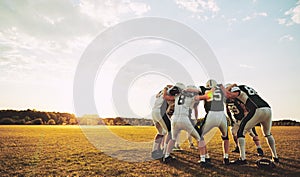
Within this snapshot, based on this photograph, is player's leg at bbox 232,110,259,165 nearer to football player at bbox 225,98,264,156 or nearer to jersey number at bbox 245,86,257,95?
jersey number at bbox 245,86,257,95

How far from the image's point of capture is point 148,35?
18.6 meters

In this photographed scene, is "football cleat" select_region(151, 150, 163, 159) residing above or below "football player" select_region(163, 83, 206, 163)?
below

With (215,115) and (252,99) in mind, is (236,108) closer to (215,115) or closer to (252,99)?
(252,99)

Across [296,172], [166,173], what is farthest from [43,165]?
[296,172]

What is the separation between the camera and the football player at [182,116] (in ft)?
24.9

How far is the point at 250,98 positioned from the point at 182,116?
2.41 m

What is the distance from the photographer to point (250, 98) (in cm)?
778

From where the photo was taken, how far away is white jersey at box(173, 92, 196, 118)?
7.76m

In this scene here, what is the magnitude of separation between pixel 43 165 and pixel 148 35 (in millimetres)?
13506

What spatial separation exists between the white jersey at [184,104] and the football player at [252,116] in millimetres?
1164

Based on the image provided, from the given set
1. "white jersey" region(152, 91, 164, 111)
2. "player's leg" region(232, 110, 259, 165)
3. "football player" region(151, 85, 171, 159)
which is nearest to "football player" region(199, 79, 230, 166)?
"player's leg" region(232, 110, 259, 165)

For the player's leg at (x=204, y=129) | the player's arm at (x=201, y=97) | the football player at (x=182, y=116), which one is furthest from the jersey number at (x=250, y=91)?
the player's leg at (x=204, y=129)

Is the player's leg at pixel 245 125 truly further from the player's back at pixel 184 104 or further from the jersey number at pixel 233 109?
the jersey number at pixel 233 109

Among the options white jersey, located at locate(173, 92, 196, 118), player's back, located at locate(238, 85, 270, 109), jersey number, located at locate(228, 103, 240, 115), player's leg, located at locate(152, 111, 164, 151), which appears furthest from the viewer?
jersey number, located at locate(228, 103, 240, 115)
